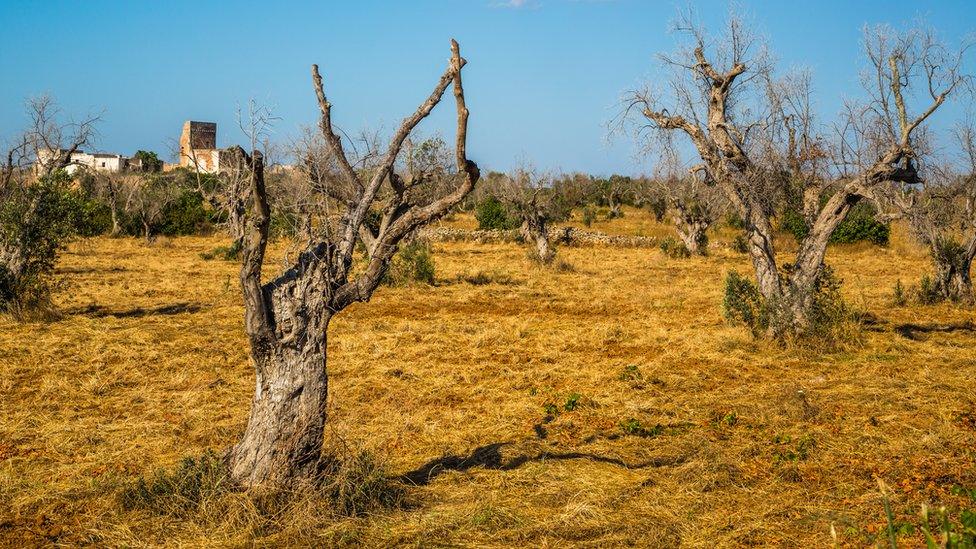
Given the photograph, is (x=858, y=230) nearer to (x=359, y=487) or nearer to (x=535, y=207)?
(x=535, y=207)

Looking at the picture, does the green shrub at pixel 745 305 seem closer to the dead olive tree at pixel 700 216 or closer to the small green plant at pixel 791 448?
the small green plant at pixel 791 448

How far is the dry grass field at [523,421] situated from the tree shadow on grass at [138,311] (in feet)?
0.28

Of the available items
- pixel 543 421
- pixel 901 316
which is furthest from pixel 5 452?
pixel 901 316

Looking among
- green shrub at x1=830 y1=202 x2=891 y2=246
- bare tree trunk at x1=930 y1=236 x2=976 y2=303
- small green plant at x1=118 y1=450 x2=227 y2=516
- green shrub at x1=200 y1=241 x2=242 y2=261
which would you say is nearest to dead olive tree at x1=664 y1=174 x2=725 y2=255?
green shrub at x1=830 y1=202 x2=891 y2=246

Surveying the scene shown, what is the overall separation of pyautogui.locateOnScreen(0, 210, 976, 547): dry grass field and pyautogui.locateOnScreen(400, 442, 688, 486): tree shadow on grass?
0.12 ft

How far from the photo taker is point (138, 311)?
15938 mm

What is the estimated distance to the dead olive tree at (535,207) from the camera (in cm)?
2584

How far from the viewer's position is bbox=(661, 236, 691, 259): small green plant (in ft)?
93.8

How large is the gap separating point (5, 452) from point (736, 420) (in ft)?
23.4

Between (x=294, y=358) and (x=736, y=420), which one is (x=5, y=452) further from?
(x=736, y=420)

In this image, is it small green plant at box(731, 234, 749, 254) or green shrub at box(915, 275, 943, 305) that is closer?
green shrub at box(915, 275, 943, 305)

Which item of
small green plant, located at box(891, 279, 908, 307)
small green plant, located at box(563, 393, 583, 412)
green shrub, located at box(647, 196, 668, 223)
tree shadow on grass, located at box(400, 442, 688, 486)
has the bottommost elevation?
tree shadow on grass, located at box(400, 442, 688, 486)

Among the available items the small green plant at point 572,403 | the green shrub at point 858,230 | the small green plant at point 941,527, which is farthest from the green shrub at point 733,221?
the small green plant at point 941,527

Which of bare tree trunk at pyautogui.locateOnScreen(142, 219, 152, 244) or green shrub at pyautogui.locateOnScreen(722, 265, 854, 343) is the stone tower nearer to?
bare tree trunk at pyautogui.locateOnScreen(142, 219, 152, 244)
